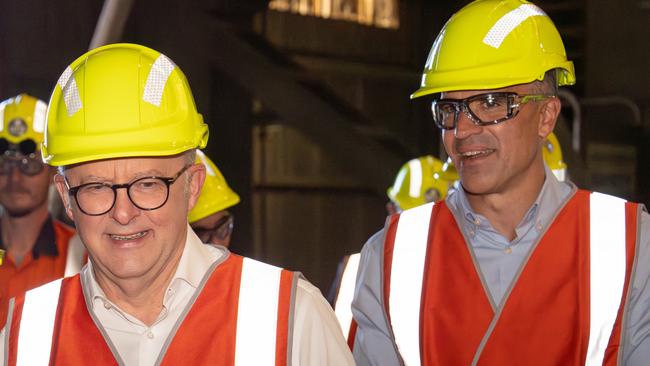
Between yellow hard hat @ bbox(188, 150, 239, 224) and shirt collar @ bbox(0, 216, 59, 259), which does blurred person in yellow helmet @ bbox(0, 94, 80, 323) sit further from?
yellow hard hat @ bbox(188, 150, 239, 224)

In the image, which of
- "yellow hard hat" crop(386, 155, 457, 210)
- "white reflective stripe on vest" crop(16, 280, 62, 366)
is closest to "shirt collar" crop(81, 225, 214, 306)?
"white reflective stripe on vest" crop(16, 280, 62, 366)

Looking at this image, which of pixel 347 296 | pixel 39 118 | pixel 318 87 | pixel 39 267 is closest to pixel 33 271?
pixel 39 267

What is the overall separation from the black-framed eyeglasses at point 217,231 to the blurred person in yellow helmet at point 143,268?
1818 mm

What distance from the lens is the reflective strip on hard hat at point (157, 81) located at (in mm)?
3041

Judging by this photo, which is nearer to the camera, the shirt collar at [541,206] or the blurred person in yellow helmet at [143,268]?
the blurred person in yellow helmet at [143,268]

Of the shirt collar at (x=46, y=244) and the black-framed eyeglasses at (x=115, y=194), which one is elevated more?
the black-framed eyeglasses at (x=115, y=194)

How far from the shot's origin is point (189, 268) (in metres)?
3.07

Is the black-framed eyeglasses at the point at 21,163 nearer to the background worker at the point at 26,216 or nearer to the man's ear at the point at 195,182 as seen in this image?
the background worker at the point at 26,216

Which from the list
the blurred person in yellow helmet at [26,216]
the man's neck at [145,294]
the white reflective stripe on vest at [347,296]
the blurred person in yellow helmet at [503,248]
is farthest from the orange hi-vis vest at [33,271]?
the man's neck at [145,294]

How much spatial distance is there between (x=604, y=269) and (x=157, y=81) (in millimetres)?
1410

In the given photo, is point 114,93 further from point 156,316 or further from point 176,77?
point 156,316

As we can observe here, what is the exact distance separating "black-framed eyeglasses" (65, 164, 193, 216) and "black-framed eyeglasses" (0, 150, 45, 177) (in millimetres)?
2822

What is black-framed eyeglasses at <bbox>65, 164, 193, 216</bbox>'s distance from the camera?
290 centimetres

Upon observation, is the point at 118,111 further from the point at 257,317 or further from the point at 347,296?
the point at 347,296
